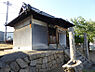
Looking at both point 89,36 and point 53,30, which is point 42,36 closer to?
point 53,30

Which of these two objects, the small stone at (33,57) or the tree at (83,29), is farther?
the tree at (83,29)

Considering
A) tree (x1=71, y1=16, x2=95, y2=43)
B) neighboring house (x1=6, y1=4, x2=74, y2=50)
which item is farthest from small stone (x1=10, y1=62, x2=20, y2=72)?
tree (x1=71, y1=16, x2=95, y2=43)

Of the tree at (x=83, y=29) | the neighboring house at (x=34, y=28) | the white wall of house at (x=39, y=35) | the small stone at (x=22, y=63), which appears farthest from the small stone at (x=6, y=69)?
the tree at (x=83, y=29)

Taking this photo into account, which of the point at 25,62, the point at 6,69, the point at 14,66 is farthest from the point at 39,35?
the point at 6,69

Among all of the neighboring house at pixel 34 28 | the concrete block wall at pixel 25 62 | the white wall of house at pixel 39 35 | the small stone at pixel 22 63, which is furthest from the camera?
the white wall of house at pixel 39 35

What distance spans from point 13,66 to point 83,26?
511 inches

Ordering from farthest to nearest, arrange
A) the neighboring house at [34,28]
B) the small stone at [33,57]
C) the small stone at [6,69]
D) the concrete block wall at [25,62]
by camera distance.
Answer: the neighboring house at [34,28], the small stone at [33,57], the concrete block wall at [25,62], the small stone at [6,69]

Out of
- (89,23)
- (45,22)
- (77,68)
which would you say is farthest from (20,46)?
(89,23)

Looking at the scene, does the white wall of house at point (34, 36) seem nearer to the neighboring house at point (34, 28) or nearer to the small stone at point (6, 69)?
the neighboring house at point (34, 28)

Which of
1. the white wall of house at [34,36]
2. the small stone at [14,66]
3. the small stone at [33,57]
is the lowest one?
the small stone at [14,66]

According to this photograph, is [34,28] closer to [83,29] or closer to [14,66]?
[14,66]

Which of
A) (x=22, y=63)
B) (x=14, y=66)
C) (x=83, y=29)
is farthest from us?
(x=83, y=29)

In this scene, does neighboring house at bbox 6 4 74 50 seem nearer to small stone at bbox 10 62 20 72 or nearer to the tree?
small stone at bbox 10 62 20 72

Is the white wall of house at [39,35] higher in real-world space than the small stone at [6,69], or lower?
higher
